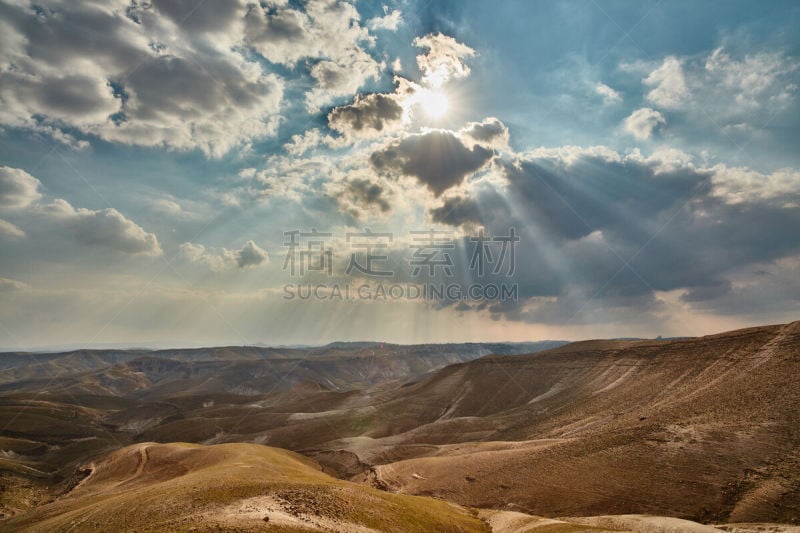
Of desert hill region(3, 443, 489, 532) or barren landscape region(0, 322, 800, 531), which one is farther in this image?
barren landscape region(0, 322, 800, 531)

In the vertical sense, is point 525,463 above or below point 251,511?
below

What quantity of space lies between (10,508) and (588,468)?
105727 millimetres

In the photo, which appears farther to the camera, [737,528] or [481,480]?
[481,480]

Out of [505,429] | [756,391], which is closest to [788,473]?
[756,391]

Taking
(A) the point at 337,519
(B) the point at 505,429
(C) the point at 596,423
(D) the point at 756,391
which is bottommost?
(B) the point at 505,429

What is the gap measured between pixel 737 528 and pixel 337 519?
110ft

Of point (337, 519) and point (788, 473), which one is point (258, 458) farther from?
point (788, 473)

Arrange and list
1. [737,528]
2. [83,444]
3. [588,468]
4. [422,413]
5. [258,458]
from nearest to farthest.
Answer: [737,528]
[588,468]
[258,458]
[422,413]
[83,444]

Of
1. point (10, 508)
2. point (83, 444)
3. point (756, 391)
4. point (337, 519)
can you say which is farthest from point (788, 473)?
point (83, 444)

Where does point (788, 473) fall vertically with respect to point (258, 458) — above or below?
above

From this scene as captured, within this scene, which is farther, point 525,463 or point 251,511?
point 525,463

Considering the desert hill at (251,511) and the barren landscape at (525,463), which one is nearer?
the desert hill at (251,511)

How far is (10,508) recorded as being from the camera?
262 feet

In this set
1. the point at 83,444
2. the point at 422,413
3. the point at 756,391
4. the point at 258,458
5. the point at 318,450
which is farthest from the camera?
the point at 83,444
